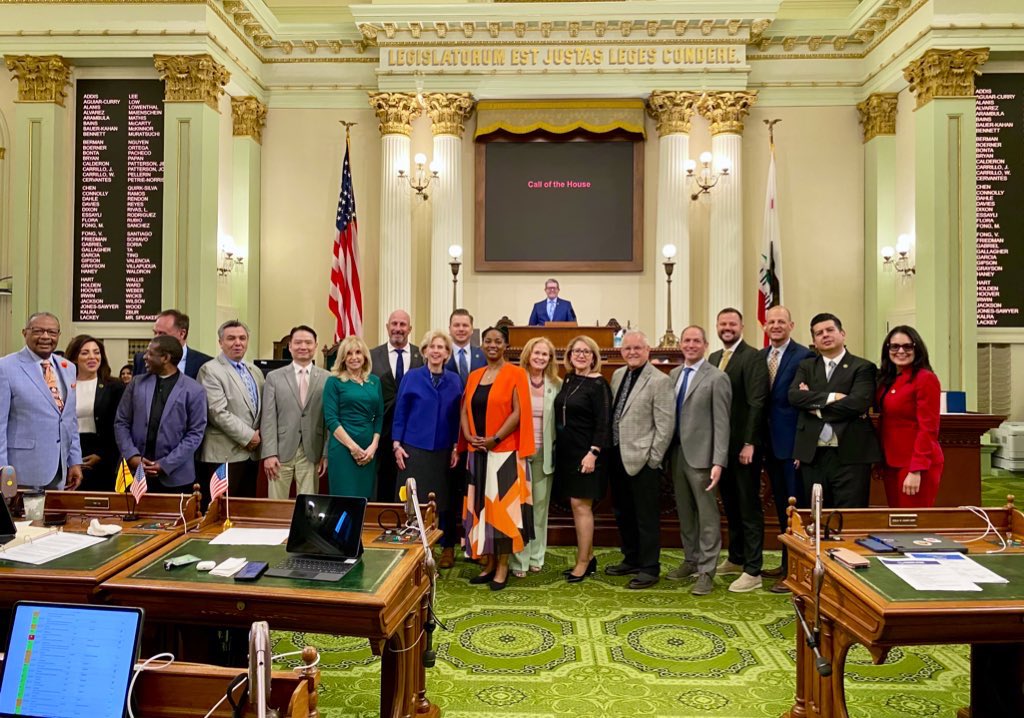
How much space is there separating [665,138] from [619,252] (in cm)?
171

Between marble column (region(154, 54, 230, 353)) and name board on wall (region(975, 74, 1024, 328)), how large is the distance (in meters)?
9.53

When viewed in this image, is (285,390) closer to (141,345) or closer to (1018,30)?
(141,345)

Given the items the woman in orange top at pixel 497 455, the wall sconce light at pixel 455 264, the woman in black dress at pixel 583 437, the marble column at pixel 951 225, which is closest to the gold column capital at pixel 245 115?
the wall sconce light at pixel 455 264

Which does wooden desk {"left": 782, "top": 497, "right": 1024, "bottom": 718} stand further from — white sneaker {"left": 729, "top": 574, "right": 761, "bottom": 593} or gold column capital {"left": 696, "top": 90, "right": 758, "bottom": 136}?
gold column capital {"left": 696, "top": 90, "right": 758, "bottom": 136}

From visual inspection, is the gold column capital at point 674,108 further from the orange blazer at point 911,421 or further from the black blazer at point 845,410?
the orange blazer at point 911,421

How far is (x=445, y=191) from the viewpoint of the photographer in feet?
33.8

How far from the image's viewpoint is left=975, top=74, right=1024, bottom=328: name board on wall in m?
8.82

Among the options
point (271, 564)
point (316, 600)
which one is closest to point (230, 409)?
point (271, 564)

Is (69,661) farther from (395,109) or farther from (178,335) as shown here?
(395,109)

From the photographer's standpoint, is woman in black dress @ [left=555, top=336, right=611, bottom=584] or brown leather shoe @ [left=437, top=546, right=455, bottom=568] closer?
woman in black dress @ [left=555, top=336, right=611, bottom=584]

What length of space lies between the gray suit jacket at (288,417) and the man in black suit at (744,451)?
2.56 metres

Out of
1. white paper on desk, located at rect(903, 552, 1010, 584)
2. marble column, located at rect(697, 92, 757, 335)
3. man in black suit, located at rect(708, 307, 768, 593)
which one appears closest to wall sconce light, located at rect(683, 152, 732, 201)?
marble column, located at rect(697, 92, 757, 335)

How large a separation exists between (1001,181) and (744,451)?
6951 millimetres

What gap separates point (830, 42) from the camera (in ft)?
33.8
